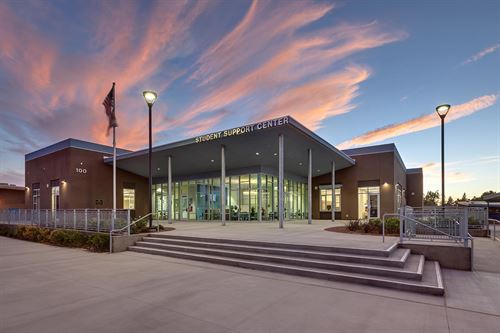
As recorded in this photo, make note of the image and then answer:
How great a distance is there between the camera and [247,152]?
20.2 m

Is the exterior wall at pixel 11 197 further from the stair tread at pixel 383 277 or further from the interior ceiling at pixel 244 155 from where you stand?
the stair tread at pixel 383 277

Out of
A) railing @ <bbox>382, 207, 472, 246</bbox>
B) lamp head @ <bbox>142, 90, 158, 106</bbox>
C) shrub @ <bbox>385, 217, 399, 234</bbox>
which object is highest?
lamp head @ <bbox>142, 90, 158, 106</bbox>

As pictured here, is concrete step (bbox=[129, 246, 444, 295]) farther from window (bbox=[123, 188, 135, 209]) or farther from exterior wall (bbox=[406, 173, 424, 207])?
exterior wall (bbox=[406, 173, 424, 207])

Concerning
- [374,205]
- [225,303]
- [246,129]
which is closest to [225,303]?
[225,303]

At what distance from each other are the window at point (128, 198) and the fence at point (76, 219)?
10329mm

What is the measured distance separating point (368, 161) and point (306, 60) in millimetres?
15285

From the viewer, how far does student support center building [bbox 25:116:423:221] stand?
22016 mm

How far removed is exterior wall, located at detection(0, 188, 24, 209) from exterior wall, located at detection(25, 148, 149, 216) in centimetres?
1489

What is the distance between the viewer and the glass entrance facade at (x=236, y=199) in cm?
2389

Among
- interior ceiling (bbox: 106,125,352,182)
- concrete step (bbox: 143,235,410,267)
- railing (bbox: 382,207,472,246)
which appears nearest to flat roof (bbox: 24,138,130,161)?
interior ceiling (bbox: 106,125,352,182)

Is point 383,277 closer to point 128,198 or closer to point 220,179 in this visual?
point 220,179

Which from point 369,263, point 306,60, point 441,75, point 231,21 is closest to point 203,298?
point 369,263

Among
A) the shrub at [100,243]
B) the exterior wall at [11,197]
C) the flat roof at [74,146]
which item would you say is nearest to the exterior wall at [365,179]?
the shrub at [100,243]

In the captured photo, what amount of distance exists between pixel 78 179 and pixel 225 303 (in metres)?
25.8
